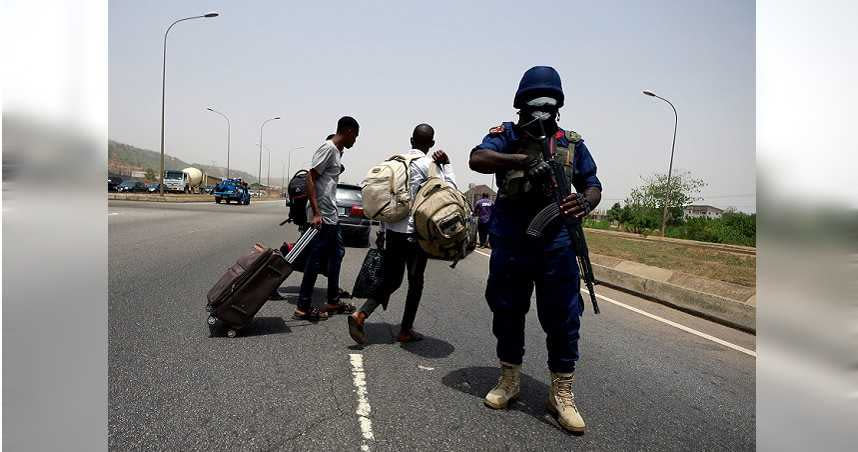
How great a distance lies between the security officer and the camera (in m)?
2.77

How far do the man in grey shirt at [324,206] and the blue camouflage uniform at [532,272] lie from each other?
2.12m

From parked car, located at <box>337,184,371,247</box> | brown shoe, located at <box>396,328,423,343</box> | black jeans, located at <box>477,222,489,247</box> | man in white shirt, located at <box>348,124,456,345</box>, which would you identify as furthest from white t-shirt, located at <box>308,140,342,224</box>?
black jeans, located at <box>477,222,489,247</box>

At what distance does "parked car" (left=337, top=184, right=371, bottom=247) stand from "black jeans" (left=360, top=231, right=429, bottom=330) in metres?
8.01

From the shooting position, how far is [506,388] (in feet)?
9.84

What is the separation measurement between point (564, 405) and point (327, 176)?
118 inches

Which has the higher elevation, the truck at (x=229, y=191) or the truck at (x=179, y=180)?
the truck at (x=179, y=180)

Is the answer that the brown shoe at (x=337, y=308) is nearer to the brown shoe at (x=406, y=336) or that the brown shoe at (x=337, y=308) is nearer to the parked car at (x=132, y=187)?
the brown shoe at (x=406, y=336)

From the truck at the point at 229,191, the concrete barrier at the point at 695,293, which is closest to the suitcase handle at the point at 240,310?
the concrete barrier at the point at 695,293

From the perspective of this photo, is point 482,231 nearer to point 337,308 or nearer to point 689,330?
point 689,330

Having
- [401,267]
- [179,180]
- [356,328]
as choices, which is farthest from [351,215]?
[179,180]

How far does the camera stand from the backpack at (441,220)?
357 cm
